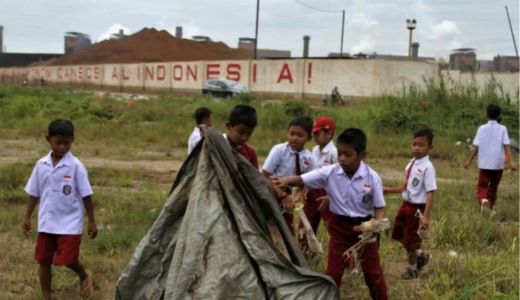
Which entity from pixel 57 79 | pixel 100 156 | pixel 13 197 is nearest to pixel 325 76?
A: pixel 100 156

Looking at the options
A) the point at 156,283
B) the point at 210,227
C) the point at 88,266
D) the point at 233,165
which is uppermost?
the point at 233,165

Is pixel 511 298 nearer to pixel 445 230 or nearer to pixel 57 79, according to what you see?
pixel 445 230

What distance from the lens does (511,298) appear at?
12.6 ft

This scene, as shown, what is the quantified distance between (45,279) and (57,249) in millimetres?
236

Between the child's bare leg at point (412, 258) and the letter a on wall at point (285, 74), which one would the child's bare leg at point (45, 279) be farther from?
the letter a on wall at point (285, 74)

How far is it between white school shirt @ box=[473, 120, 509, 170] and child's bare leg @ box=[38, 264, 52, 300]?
561cm

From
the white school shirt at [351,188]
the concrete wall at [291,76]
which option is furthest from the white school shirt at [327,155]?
the concrete wall at [291,76]

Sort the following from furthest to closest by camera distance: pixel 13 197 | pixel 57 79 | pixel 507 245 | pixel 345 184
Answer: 1. pixel 57 79
2. pixel 13 197
3. pixel 507 245
4. pixel 345 184

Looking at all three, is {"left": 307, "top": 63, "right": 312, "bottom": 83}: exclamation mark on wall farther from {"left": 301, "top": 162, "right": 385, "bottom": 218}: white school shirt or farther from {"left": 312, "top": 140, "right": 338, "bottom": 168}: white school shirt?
{"left": 301, "top": 162, "right": 385, "bottom": 218}: white school shirt

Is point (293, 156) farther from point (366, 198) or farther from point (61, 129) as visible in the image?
point (61, 129)

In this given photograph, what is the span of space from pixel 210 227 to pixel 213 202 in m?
0.16

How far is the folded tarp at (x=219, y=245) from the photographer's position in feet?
11.3

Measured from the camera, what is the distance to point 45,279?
4.39 metres

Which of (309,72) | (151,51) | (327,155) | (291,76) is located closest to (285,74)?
(291,76)
